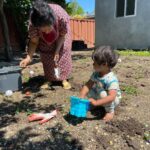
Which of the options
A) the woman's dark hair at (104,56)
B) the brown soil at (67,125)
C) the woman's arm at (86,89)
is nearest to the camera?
the brown soil at (67,125)

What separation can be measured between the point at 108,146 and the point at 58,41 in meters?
2.05

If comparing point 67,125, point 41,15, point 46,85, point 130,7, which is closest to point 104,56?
point 67,125

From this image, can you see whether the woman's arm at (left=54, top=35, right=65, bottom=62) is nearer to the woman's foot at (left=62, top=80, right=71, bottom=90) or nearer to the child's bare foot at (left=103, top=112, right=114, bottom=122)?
the woman's foot at (left=62, top=80, right=71, bottom=90)

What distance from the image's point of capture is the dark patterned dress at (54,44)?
460 centimetres

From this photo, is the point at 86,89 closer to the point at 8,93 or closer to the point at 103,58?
the point at 103,58

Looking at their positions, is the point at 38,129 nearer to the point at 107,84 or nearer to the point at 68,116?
the point at 68,116

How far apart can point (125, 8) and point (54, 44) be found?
8.67m

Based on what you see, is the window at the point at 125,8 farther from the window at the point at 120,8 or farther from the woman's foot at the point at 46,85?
the woman's foot at the point at 46,85

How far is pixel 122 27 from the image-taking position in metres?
13.0

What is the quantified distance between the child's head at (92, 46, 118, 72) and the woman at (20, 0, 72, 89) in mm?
880

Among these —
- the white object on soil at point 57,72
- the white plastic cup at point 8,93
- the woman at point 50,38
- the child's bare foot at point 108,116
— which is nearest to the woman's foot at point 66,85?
the woman at point 50,38

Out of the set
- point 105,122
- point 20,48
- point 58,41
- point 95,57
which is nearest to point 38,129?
point 105,122

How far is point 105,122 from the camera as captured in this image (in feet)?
12.1

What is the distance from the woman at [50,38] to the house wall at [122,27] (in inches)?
295
